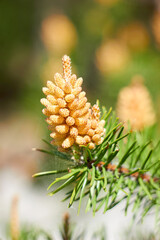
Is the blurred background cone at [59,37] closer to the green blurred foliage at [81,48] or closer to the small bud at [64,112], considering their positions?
the green blurred foliage at [81,48]

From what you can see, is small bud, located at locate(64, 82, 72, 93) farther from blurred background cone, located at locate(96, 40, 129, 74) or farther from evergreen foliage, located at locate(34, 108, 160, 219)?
blurred background cone, located at locate(96, 40, 129, 74)

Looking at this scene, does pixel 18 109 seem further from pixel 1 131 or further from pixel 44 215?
pixel 44 215

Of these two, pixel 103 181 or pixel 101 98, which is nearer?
pixel 103 181

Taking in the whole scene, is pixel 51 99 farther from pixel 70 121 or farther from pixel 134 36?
pixel 134 36

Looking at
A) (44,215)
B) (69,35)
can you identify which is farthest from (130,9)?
(44,215)

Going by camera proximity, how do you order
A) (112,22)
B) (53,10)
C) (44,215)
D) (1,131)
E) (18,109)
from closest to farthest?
1. (44,215)
2. (112,22)
3. (53,10)
4. (1,131)
5. (18,109)

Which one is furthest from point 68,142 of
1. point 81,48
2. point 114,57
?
point 81,48

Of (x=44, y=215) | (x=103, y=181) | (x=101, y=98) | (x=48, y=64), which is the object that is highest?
(x=48, y=64)

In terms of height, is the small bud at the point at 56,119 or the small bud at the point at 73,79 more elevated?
the small bud at the point at 73,79

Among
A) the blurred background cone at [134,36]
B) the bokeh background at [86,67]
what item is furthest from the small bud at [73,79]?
the blurred background cone at [134,36]
